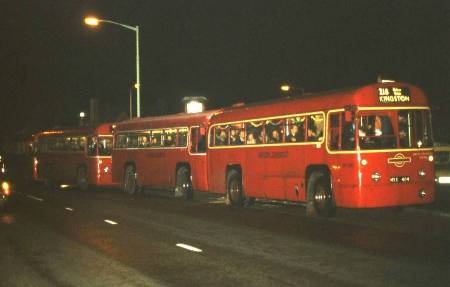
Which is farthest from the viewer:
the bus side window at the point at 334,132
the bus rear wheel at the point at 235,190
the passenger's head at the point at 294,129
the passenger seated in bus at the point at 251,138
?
the bus rear wheel at the point at 235,190

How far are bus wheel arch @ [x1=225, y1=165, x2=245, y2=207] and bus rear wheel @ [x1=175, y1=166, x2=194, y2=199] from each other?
3470mm

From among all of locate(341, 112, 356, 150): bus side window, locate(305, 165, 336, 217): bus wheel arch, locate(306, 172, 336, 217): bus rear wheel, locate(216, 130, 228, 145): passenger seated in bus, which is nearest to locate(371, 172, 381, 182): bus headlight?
locate(341, 112, 356, 150): bus side window

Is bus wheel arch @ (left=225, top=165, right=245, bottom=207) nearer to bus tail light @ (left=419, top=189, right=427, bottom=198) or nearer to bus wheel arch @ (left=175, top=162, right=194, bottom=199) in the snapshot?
bus wheel arch @ (left=175, top=162, right=194, bottom=199)

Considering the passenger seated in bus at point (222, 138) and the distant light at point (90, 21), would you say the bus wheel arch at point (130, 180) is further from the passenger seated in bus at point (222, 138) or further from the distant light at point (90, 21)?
the passenger seated in bus at point (222, 138)

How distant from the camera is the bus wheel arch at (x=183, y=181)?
83.8ft

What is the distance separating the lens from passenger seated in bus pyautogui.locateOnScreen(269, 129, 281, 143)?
63.6ft

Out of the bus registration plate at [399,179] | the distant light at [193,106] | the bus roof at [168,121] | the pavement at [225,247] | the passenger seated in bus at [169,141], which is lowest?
the pavement at [225,247]

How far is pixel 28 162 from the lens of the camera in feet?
135

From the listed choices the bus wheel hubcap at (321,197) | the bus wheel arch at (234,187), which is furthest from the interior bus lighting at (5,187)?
the bus wheel hubcap at (321,197)

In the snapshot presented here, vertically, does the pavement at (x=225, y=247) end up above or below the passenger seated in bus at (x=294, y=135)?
below

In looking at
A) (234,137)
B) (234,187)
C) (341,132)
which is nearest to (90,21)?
(234,137)

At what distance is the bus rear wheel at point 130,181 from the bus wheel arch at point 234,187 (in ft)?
26.4

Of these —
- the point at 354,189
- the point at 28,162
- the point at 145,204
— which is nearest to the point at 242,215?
the point at 354,189

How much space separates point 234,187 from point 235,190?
131 mm
